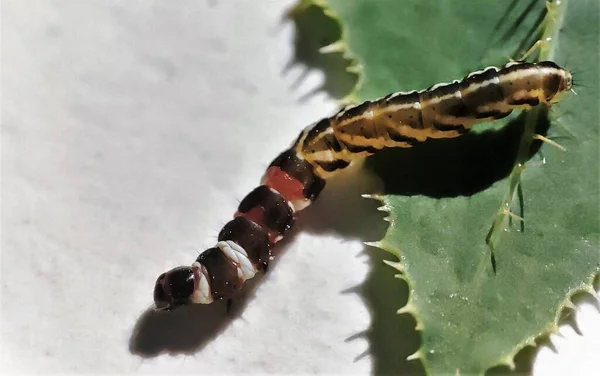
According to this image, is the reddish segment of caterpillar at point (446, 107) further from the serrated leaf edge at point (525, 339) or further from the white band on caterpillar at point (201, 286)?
the white band on caterpillar at point (201, 286)

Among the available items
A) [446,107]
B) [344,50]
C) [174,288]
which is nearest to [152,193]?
[174,288]

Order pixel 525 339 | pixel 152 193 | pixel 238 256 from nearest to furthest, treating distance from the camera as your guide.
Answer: pixel 525 339
pixel 238 256
pixel 152 193

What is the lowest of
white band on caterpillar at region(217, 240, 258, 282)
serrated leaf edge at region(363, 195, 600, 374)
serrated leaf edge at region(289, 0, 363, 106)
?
white band on caterpillar at region(217, 240, 258, 282)

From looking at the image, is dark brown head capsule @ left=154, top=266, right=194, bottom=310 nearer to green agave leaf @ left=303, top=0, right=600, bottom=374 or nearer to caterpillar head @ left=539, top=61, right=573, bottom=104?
green agave leaf @ left=303, top=0, right=600, bottom=374

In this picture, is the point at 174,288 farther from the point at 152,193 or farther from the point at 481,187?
the point at 481,187

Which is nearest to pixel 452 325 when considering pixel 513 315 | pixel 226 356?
pixel 513 315

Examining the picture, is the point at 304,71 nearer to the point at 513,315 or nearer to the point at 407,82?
the point at 407,82

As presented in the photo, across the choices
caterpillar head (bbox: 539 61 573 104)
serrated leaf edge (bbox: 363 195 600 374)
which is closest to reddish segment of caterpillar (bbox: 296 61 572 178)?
caterpillar head (bbox: 539 61 573 104)
